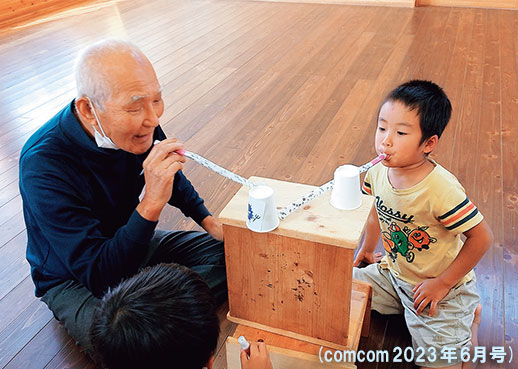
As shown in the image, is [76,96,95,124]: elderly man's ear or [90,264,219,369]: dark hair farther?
[76,96,95,124]: elderly man's ear

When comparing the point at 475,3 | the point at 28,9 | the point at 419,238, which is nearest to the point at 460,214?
the point at 419,238

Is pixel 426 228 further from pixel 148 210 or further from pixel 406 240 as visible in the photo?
pixel 148 210

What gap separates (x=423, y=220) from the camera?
1199 mm

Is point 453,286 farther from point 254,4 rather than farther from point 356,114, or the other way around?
point 254,4

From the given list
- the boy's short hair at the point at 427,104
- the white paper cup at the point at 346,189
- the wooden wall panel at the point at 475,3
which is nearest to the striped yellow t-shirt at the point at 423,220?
the boy's short hair at the point at 427,104

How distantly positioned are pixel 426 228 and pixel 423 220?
0.09ft

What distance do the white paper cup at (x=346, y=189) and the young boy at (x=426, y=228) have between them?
20 centimetres

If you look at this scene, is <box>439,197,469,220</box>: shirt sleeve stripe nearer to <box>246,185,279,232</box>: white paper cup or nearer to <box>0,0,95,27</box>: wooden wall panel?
<box>246,185,279,232</box>: white paper cup

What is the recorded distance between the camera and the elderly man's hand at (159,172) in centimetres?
108

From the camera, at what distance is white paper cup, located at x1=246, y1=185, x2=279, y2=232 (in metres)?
0.94

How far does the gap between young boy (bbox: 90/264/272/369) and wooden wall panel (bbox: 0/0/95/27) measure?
5.11 meters

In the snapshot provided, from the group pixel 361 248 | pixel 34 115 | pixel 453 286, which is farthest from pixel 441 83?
pixel 34 115

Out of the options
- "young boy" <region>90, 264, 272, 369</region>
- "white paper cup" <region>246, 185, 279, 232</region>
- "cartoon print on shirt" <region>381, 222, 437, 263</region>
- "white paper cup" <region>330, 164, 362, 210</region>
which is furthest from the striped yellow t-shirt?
"young boy" <region>90, 264, 272, 369</region>

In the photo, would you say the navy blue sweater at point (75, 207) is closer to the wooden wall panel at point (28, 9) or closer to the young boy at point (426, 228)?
the young boy at point (426, 228)
